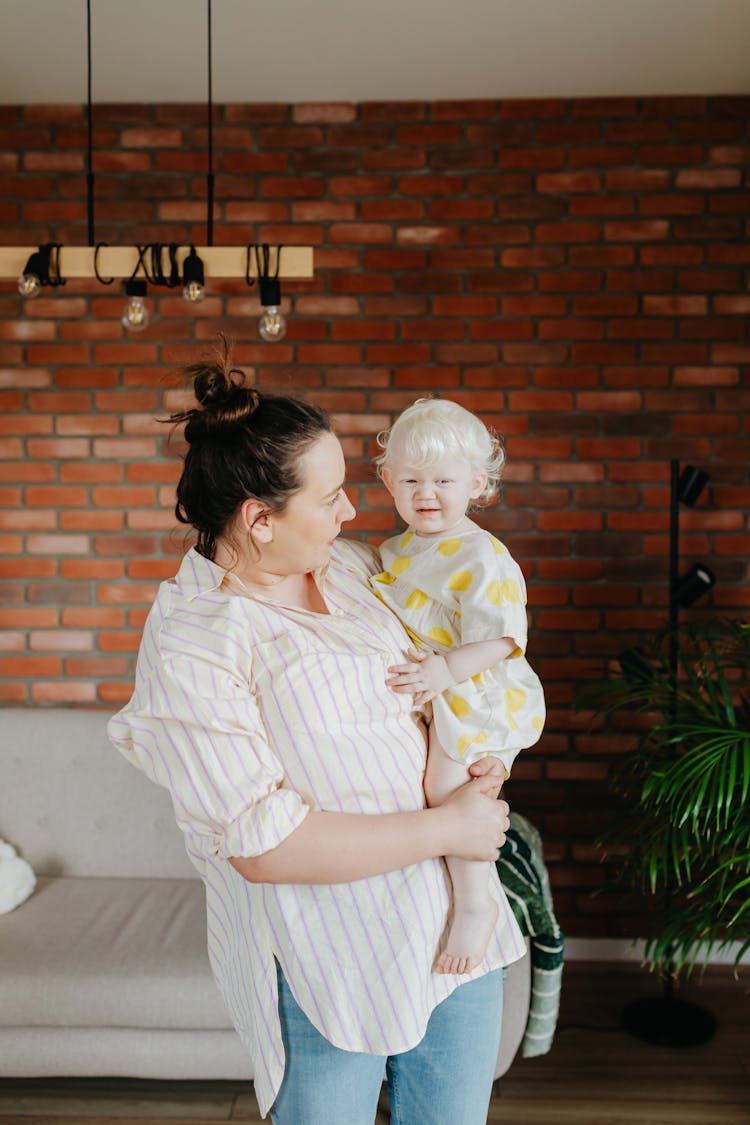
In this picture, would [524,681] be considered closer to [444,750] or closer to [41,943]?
[444,750]

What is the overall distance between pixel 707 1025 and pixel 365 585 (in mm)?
1901

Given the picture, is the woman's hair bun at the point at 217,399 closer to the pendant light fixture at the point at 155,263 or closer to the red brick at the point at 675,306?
the pendant light fixture at the point at 155,263

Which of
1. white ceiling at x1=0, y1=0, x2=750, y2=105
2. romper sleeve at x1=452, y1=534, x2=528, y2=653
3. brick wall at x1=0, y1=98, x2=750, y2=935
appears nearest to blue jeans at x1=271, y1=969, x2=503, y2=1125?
romper sleeve at x1=452, y1=534, x2=528, y2=653

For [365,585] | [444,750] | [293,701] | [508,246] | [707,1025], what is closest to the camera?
[293,701]

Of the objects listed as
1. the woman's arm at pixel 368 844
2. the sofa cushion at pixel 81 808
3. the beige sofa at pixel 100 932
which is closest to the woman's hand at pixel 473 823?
the woman's arm at pixel 368 844

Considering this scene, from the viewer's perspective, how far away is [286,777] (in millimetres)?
1050

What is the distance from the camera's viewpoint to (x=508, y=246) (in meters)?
2.80

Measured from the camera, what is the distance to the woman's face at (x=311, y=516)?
3.55ft

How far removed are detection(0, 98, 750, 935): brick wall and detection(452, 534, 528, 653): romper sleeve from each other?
152 cm

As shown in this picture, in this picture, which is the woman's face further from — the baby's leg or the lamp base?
the lamp base

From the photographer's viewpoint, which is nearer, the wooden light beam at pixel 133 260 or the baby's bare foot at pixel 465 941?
the baby's bare foot at pixel 465 941

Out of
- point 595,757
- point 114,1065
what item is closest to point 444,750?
point 114,1065

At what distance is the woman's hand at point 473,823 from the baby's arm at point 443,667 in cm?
13

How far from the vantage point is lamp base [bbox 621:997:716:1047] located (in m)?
2.44
